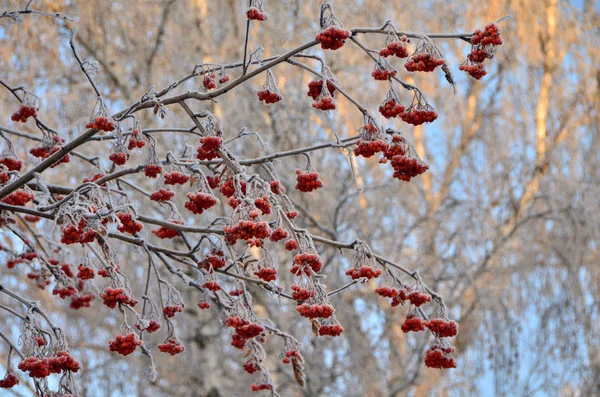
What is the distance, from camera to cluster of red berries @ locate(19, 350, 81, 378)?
3850 millimetres

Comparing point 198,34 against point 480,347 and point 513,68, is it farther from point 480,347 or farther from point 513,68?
point 480,347

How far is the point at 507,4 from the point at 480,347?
160 inches

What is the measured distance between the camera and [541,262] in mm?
8680

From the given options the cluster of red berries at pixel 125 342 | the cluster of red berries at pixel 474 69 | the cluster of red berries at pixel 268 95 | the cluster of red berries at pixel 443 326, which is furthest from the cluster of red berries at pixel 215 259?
the cluster of red berries at pixel 474 69

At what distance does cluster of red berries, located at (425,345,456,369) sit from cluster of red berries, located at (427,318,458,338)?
10cm

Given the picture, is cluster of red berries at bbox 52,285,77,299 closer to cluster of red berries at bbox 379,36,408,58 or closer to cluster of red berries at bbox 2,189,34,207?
cluster of red berries at bbox 2,189,34,207

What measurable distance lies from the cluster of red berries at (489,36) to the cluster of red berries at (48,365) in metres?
2.30

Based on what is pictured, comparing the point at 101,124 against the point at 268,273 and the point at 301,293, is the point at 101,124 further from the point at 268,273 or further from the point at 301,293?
the point at 301,293

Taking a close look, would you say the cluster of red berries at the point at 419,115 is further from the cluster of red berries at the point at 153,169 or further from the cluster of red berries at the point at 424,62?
the cluster of red berries at the point at 153,169

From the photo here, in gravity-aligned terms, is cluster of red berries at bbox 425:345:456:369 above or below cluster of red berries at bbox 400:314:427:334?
below

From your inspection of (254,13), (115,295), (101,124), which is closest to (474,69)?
(254,13)

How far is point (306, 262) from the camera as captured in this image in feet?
12.6

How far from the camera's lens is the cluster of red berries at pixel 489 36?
12.8 ft

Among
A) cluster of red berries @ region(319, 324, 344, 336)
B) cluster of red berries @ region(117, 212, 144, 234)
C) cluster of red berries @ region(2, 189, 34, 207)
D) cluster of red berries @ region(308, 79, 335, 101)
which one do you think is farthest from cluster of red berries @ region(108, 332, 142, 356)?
cluster of red berries @ region(308, 79, 335, 101)
